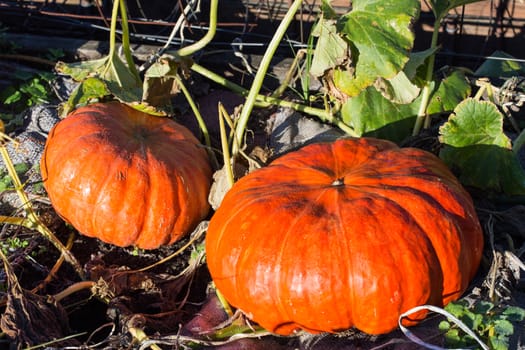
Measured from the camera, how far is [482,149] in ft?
Answer: 8.83

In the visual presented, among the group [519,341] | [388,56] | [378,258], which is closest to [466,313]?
[519,341]

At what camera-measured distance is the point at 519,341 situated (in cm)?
211

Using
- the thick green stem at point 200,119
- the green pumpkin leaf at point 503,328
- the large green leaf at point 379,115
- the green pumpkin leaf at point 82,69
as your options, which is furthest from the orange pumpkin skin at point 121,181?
the green pumpkin leaf at point 503,328

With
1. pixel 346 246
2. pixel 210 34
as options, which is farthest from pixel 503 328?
pixel 210 34

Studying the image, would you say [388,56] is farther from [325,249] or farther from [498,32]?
[498,32]

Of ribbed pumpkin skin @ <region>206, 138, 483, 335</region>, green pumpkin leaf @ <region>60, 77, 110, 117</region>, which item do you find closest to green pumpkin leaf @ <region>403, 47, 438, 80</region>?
A: ribbed pumpkin skin @ <region>206, 138, 483, 335</region>

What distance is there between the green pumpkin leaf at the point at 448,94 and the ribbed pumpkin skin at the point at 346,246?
2.13ft

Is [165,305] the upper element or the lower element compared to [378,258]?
lower

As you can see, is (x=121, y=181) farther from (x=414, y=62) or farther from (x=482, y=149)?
(x=482, y=149)

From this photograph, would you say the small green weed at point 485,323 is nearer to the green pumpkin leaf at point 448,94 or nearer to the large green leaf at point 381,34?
the large green leaf at point 381,34

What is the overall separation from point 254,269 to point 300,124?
4.01 feet

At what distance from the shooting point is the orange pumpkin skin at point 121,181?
2.66m

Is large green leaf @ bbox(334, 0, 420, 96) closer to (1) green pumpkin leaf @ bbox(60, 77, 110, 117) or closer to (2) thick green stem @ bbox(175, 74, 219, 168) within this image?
(2) thick green stem @ bbox(175, 74, 219, 168)

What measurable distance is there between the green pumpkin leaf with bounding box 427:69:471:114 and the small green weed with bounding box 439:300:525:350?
43.8 inches
